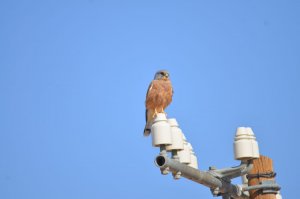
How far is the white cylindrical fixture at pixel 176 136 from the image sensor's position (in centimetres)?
525

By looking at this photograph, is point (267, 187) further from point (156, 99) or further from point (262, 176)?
point (156, 99)

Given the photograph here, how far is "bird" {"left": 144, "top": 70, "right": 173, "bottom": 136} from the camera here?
9.33m

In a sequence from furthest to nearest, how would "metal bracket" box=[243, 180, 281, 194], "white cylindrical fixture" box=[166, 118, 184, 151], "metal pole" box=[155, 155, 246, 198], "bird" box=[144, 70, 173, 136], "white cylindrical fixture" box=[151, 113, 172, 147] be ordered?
"bird" box=[144, 70, 173, 136] < "metal bracket" box=[243, 180, 281, 194] < "white cylindrical fixture" box=[166, 118, 184, 151] < "white cylindrical fixture" box=[151, 113, 172, 147] < "metal pole" box=[155, 155, 246, 198]

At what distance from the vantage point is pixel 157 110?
9.13 metres

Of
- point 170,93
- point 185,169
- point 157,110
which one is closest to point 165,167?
point 185,169

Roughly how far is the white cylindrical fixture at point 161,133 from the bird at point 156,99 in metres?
3.95

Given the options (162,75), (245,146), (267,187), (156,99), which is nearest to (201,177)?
(245,146)

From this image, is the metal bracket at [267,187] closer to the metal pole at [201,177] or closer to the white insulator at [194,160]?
the metal pole at [201,177]

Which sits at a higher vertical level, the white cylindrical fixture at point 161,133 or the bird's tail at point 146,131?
the bird's tail at point 146,131

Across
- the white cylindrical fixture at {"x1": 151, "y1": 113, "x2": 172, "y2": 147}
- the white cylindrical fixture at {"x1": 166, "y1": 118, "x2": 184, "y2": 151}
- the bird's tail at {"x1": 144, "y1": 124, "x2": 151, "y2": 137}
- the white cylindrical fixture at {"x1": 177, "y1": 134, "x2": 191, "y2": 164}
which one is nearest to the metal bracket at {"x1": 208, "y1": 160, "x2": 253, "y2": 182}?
the white cylindrical fixture at {"x1": 177, "y1": 134, "x2": 191, "y2": 164}

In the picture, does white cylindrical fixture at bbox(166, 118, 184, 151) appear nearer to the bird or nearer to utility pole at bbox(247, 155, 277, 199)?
utility pole at bbox(247, 155, 277, 199)

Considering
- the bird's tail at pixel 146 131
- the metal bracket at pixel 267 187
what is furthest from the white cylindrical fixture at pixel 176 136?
the bird's tail at pixel 146 131

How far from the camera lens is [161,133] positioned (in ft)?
16.5

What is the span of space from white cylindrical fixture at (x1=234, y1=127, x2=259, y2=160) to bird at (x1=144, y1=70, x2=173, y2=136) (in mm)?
3392
